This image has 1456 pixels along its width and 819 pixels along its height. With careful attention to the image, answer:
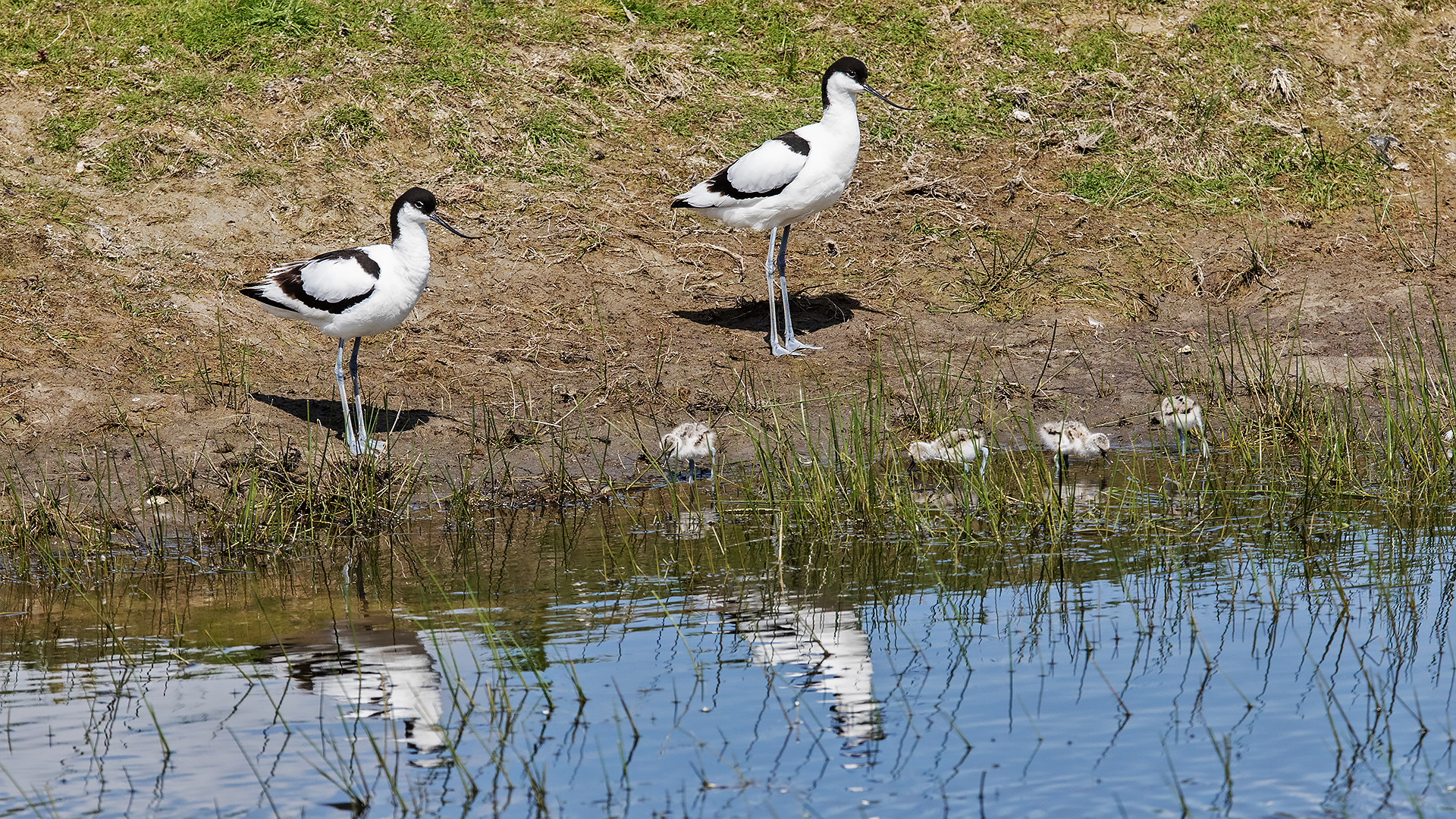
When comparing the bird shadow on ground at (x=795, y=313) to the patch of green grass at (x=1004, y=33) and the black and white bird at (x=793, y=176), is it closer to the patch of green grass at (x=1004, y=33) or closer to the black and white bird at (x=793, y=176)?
the black and white bird at (x=793, y=176)

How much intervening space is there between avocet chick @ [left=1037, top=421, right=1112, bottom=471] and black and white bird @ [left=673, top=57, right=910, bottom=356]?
2.35 meters

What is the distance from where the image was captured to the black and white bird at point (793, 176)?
1059cm

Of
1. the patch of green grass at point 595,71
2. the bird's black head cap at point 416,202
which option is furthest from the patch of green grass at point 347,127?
the bird's black head cap at point 416,202

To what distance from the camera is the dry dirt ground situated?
9.36 metres

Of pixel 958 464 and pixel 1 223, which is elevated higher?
pixel 1 223

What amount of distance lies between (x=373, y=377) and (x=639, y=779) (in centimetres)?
588

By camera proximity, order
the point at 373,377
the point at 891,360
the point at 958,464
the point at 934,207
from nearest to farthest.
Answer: the point at 958,464
the point at 373,377
the point at 891,360
the point at 934,207

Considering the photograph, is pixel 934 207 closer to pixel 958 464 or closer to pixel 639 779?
pixel 958 464

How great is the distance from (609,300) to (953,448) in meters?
3.86

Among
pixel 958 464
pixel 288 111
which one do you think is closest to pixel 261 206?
pixel 288 111

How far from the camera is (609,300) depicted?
37.0 ft

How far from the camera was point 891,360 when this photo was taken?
1062 centimetres

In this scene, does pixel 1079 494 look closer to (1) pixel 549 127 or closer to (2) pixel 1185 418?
(2) pixel 1185 418

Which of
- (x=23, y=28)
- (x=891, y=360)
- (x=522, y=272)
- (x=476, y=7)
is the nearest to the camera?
(x=891, y=360)
